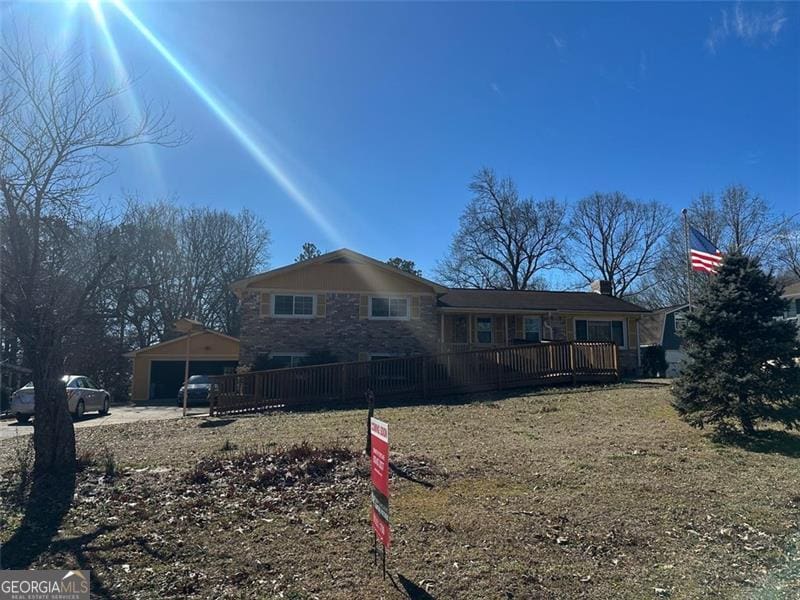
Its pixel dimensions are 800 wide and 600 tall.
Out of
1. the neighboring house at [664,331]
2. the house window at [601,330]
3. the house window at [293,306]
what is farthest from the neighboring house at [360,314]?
the neighboring house at [664,331]

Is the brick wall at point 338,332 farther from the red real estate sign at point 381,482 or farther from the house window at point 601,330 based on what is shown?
the red real estate sign at point 381,482

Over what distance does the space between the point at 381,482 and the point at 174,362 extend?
87.8ft

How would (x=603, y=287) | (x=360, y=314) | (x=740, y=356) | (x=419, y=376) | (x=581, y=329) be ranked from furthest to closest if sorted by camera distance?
(x=603, y=287) → (x=581, y=329) → (x=360, y=314) → (x=419, y=376) → (x=740, y=356)

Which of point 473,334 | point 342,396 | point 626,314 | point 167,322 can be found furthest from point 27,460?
point 167,322

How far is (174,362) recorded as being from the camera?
2827 cm

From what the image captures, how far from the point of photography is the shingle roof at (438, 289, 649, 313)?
80.7 ft

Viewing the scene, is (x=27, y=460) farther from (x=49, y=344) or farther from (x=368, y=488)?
(x=368, y=488)

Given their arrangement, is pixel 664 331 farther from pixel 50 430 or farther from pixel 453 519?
pixel 50 430

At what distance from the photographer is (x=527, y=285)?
44.2 metres

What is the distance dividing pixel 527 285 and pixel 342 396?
30730 mm

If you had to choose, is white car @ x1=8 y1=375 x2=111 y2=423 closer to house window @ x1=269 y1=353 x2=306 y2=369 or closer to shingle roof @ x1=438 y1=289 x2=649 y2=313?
house window @ x1=269 y1=353 x2=306 y2=369

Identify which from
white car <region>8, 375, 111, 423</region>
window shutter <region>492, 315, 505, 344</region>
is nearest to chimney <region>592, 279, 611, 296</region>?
window shutter <region>492, 315, 505, 344</region>

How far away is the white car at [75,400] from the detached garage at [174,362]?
7.30 meters

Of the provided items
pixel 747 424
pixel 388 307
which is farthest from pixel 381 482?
pixel 388 307
